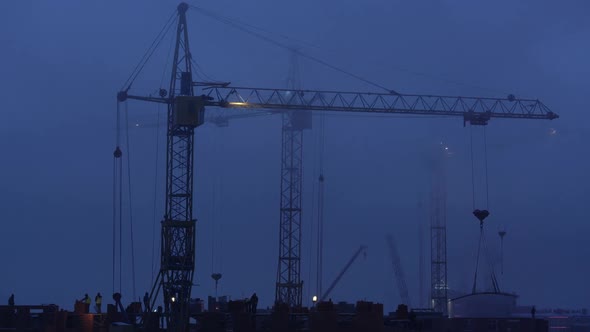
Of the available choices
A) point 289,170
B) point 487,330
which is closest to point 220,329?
point 487,330

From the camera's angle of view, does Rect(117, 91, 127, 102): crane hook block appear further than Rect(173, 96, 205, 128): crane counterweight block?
Yes

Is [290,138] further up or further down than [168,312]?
further up

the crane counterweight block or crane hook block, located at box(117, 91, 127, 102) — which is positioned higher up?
crane hook block, located at box(117, 91, 127, 102)

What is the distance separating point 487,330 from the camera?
63.4 meters

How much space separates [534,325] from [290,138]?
181ft

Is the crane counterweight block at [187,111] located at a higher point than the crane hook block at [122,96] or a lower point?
lower

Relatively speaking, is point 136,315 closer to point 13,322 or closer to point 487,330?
point 13,322

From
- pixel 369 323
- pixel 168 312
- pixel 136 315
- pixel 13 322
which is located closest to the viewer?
pixel 369 323

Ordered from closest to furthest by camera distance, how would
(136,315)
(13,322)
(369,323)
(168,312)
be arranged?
1. (369,323)
2. (13,322)
3. (136,315)
4. (168,312)

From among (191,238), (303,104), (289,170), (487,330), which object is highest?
(303,104)

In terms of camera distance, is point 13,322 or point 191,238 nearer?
point 13,322

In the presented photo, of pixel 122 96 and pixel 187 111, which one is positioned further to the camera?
pixel 122 96

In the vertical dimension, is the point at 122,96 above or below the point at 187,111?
above

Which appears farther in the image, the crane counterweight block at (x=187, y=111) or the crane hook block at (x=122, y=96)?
the crane hook block at (x=122, y=96)
